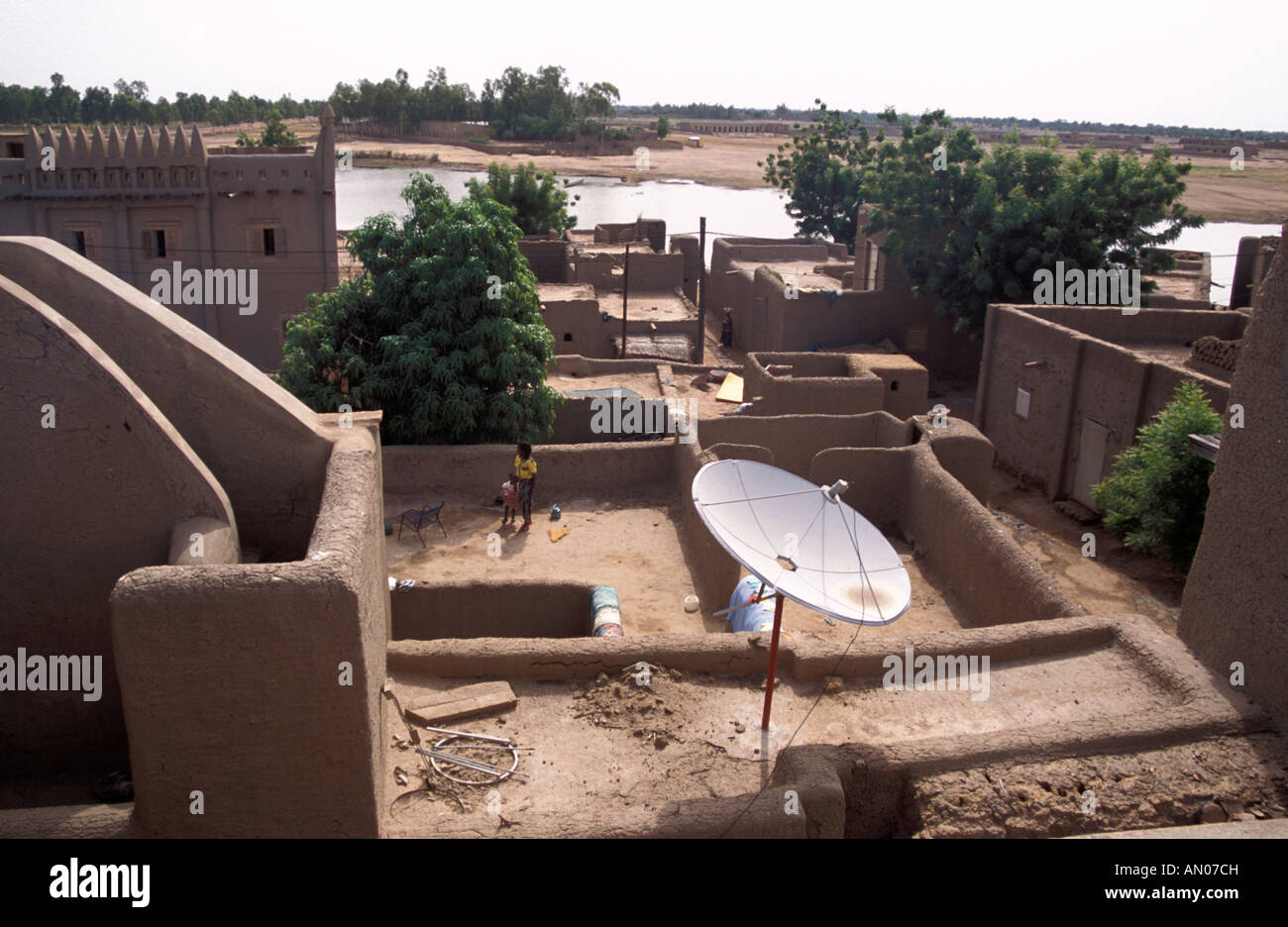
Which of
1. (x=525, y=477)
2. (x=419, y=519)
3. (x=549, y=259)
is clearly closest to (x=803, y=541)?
(x=525, y=477)

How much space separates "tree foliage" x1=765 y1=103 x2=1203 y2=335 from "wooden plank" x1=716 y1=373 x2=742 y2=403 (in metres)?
7.69

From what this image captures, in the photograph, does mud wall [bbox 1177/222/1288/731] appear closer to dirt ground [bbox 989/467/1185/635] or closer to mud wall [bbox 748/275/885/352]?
dirt ground [bbox 989/467/1185/635]

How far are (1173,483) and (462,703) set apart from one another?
36.7 feet

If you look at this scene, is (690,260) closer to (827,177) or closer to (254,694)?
(827,177)

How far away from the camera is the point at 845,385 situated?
1817 cm

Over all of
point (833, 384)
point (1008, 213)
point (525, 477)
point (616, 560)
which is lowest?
point (616, 560)

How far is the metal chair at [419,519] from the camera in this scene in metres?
13.5

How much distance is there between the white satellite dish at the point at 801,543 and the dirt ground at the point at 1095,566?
24.2ft

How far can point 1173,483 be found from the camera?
14.4m

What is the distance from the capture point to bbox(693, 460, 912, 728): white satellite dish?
7199mm

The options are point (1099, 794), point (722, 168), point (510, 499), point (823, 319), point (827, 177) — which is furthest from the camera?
point (722, 168)

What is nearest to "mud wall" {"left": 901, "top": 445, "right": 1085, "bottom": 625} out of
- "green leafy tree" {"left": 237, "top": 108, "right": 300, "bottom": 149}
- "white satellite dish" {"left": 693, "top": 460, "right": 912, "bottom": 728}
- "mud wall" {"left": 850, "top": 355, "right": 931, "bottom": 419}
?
"white satellite dish" {"left": 693, "top": 460, "right": 912, "bottom": 728}
